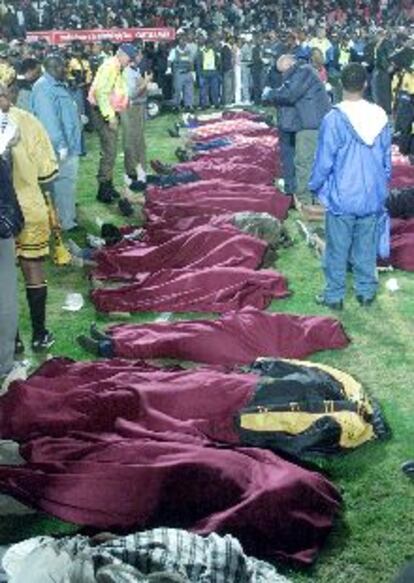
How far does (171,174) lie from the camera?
445 inches

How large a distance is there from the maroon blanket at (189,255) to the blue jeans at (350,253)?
2.97ft

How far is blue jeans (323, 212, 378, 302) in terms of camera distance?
7078 mm

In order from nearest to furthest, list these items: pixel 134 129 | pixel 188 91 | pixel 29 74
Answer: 1. pixel 29 74
2. pixel 134 129
3. pixel 188 91

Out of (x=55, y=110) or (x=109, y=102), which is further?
(x=109, y=102)

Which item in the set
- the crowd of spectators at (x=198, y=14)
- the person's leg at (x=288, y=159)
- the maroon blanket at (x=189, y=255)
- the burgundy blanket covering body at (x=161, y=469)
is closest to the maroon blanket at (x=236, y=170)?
the person's leg at (x=288, y=159)

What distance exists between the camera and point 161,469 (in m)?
4.24

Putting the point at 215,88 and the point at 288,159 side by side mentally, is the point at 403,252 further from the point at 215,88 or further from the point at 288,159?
the point at 215,88

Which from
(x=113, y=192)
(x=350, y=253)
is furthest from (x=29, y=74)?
(x=350, y=253)

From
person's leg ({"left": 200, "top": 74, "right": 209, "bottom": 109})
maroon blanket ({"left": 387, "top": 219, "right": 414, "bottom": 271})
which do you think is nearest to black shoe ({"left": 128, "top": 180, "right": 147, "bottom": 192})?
maroon blanket ({"left": 387, "top": 219, "right": 414, "bottom": 271})

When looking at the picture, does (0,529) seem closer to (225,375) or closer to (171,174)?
(225,375)

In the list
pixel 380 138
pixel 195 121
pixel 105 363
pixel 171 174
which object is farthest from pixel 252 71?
pixel 105 363

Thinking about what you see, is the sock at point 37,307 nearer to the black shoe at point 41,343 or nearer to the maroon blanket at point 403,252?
the black shoe at point 41,343

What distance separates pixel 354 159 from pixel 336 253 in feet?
2.71

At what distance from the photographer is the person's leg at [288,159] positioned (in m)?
10.4
